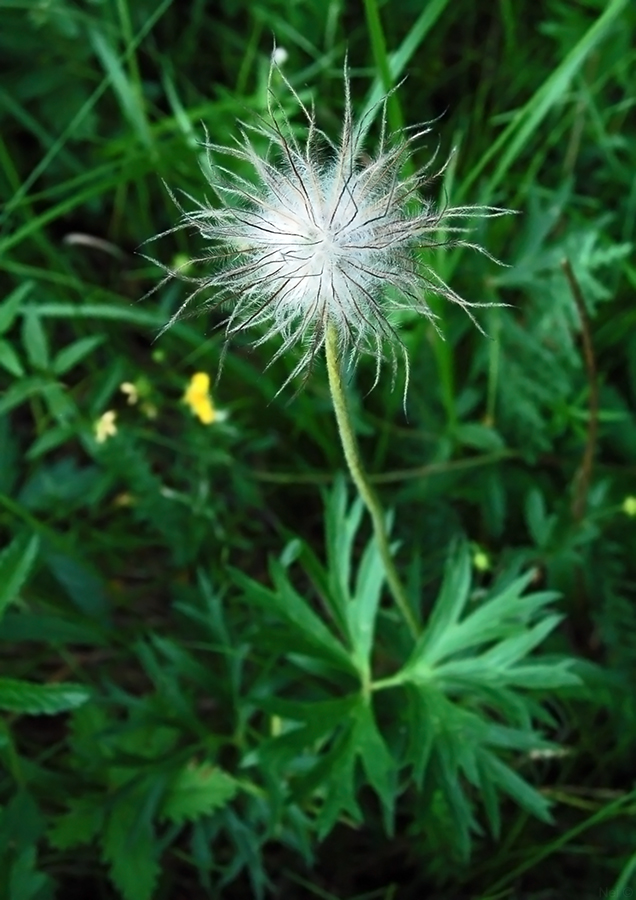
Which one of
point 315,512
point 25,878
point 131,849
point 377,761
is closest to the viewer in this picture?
point 377,761

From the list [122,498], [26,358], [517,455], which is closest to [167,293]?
[26,358]

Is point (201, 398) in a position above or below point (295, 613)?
above

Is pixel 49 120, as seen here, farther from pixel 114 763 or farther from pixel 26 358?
pixel 114 763

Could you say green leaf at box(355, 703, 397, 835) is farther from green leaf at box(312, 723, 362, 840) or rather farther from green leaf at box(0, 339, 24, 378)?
green leaf at box(0, 339, 24, 378)

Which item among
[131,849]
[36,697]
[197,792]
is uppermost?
[36,697]

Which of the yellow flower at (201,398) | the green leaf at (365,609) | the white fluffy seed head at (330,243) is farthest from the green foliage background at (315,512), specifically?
the white fluffy seed head at (330,243)

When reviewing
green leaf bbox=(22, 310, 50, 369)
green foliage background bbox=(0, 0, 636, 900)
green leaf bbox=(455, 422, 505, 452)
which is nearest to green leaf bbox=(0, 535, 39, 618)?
green foliage background bbox=(0, 0, 636, 900)

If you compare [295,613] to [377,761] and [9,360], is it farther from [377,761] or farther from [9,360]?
[9,360]

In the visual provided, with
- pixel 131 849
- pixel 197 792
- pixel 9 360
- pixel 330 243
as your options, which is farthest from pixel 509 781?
pixel 9 360
